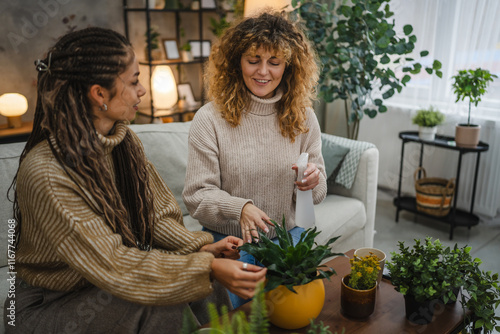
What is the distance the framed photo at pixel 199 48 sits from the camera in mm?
3582

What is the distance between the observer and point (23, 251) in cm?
109

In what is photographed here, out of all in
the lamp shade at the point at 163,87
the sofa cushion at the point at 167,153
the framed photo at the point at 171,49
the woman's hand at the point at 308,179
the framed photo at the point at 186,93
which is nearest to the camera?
the woman's hand at the point at 308,179

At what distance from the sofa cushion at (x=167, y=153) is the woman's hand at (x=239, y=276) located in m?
1.01

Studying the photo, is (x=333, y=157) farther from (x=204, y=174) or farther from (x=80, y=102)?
(x=80, y=102)

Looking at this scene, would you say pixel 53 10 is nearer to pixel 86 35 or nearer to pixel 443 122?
pixel 86 35

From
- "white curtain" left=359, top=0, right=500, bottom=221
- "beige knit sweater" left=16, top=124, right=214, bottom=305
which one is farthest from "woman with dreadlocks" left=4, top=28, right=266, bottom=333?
"white curtain" left=359, top=0, right=500, bottom=221

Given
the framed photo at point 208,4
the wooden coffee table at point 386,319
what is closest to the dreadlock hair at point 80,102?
the wooden coffee table at point 386,319

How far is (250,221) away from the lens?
1.33 m

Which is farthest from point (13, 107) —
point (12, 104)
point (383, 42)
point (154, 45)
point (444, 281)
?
point (444, 281)

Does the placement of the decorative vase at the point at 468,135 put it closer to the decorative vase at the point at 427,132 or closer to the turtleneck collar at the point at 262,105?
the decorative vase at the point at 427,132

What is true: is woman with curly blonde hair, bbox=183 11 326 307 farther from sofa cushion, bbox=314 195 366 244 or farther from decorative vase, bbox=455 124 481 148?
decorative vase, bbox=455 124 481 148

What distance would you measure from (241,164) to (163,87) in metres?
2.00

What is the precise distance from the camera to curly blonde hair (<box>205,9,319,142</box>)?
149 cm

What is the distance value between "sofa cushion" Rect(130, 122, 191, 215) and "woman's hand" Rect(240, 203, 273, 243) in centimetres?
70
